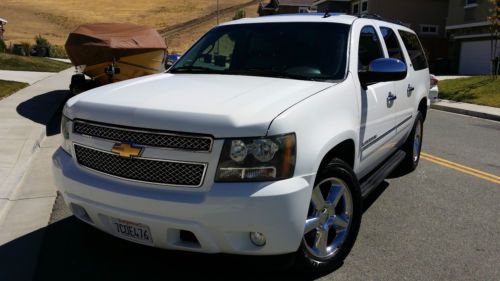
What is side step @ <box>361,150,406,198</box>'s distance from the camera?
15.0 ft

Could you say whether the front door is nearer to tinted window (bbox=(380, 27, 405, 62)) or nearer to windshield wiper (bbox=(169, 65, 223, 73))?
tinted window (bbox=(380, 27, 405, 62))

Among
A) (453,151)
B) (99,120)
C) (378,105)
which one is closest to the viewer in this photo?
(99,120)

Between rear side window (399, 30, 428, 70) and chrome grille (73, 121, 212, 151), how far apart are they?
158 inches

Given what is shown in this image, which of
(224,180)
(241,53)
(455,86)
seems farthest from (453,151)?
(455,86)

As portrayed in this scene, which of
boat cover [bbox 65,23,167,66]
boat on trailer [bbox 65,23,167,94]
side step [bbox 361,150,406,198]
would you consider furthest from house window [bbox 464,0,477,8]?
side step [bbox 361,150,406,198]

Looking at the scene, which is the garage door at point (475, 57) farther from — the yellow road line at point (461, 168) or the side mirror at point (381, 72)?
the side mirror at point (381, 72)

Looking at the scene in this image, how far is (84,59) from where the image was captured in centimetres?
1294

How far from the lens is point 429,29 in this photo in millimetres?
36844

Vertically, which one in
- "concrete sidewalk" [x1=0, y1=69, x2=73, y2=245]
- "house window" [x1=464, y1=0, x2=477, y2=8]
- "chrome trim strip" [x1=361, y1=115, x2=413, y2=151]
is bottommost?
"concrete sidewalk" [x1=0, y1=69, x2=73, y2=245]

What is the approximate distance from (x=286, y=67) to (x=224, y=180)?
1.65m

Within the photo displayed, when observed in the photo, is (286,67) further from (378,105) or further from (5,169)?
(5,169)

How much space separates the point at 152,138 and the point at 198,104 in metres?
0.37

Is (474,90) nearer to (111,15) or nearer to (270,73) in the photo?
(270,73)

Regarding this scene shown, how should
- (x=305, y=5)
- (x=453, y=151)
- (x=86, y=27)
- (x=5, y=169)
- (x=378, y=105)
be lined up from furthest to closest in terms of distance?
1. (x=305, y=5)
2. (x=86, y=27)
3. (x=453, y=151)
4. (x=5, y=169)
5. (x=378, y=105)
